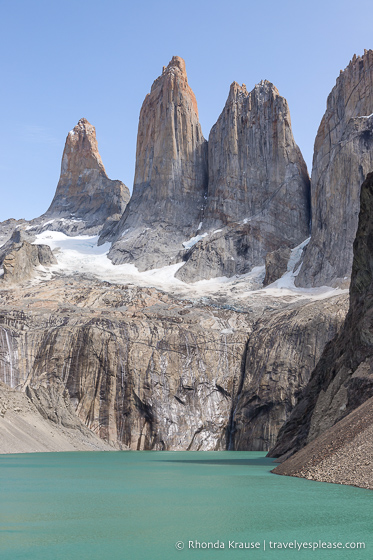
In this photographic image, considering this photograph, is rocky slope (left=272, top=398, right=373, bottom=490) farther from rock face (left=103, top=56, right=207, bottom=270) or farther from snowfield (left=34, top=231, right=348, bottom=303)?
rock face (left=103, top=56, right=207, bottom=270)

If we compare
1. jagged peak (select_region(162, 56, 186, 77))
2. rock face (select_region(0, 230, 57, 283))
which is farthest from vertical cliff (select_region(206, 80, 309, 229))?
rock face (select_region(0, 230, 57, 283))

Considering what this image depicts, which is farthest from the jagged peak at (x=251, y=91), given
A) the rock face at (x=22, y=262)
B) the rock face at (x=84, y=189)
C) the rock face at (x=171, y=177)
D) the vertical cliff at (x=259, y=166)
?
the rock face at (x=22, y=262)

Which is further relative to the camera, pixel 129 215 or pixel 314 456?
pixel 129 215

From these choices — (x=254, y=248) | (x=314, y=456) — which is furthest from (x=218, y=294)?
(x=314, y=456)

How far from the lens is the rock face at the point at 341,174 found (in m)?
86.2

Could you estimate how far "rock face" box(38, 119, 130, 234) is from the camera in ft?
477

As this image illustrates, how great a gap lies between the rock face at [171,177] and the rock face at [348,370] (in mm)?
78627

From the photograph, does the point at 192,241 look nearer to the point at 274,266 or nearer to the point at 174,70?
the point at 274,266

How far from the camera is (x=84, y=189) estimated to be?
150m

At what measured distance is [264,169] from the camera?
110750 mm

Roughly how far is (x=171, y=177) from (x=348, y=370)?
89.9 metres

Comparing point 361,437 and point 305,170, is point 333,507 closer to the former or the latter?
point 361,437

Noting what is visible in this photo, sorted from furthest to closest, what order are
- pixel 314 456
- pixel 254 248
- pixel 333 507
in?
pixel 254 248 < pixel 314 456 < pixel 333 507

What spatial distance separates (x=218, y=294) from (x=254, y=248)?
1844 cm
